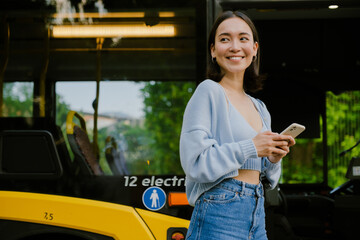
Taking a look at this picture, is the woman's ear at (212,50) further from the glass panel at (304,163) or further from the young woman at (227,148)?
the glass panel at (304,163)

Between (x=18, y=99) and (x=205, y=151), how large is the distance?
5.62ft

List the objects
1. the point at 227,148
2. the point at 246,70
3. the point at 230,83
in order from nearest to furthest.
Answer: the point at 227,148
the point at 230,83
the point at 246,70

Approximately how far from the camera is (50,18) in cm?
289

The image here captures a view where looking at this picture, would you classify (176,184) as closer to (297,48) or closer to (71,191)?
(71,191)

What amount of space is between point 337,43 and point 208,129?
387cm

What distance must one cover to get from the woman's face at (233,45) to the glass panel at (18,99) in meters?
1.54

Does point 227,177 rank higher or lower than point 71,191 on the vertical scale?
higher

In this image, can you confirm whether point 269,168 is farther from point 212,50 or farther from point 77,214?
point 77,214

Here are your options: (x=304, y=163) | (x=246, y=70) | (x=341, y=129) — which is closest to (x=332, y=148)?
(x=341, y=129)

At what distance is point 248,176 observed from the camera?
5.40ft

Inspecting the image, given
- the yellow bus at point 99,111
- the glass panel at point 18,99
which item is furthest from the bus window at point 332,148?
the glass panel at point 18,99

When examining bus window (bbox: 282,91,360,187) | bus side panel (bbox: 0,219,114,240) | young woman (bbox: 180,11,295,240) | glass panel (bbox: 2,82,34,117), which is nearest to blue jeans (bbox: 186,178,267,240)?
young woman (bbox: 180,11,295,240)

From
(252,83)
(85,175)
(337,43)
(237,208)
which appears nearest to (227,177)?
(237,208)

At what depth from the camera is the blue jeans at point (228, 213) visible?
1566mm
